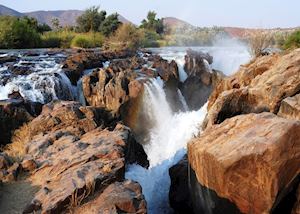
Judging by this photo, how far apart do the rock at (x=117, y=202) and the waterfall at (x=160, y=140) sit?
2058 mm

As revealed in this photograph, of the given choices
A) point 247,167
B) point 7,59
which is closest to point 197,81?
point 7,59

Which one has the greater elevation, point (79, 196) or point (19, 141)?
point (79, 196)

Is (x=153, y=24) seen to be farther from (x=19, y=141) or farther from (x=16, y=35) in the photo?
(x=19, y=141)

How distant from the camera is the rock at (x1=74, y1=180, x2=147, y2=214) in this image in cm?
642

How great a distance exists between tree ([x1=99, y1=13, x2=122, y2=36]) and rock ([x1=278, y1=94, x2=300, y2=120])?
1577 inches

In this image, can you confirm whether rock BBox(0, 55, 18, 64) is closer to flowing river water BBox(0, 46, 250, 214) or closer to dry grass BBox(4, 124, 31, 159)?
flowing river water BBox(0, 46, 250, 214)

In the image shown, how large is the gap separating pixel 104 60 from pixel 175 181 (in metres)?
18.7

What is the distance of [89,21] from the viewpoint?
169 ft

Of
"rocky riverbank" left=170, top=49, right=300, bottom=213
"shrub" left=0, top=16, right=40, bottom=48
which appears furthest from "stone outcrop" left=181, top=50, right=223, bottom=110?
"shrub" left=0, top=16, right=40, bottom=48

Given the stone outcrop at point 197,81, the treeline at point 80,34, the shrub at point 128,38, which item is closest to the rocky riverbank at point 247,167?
the stone outcrop at point 197,81

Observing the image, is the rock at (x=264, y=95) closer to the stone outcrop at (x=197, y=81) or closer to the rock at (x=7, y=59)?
→ the stone outcrop at (x=197, y=81)

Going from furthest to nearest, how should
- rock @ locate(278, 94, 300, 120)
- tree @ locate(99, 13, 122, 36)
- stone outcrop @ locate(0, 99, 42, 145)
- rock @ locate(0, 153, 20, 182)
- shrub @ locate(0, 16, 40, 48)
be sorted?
tree @ locate(99, 13, 122, 36) → shrub @ locate(0, 16, 40, 48) → stone outcrop @ locate(0, 99, 42, 145) → rock @ locate(278, 94, 300, 120) → rock @ locate(0, 153, 20, 182)

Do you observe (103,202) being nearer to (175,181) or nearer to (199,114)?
(175,181)

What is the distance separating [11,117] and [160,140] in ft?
22.4
